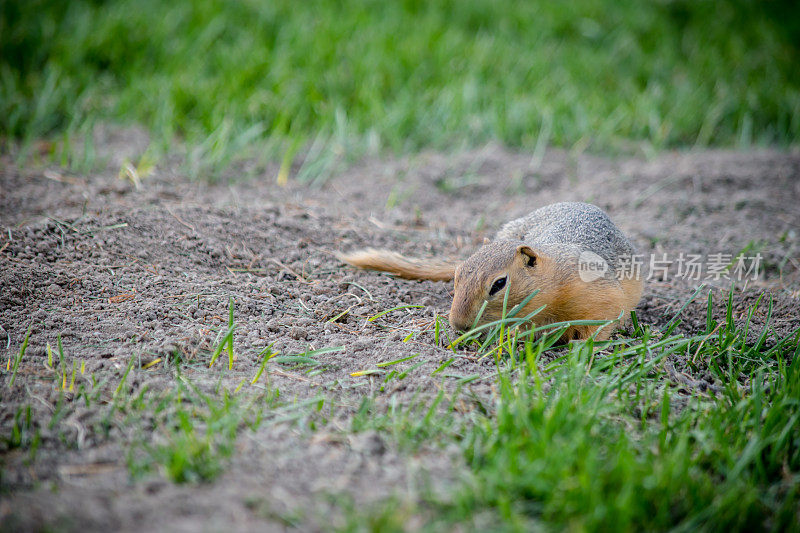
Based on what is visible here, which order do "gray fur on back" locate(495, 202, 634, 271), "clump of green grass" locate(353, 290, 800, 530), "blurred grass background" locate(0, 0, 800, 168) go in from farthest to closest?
1. "blurred grass background" locate(0, 0, 800, 168)
2. "gray fur on back" locate(495, 202, 634, 271)
3. "clump of green grass" locate(353, 290, 800, 530)

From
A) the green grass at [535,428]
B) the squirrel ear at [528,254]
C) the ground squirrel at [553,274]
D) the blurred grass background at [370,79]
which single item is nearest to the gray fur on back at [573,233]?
the ground squirrel at [553,274]

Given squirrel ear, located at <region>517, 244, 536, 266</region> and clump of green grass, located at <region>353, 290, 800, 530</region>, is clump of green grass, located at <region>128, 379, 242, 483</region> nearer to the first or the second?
clump of green grass, located at <region>353, 290, 800, 530</region>

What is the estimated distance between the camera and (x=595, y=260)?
8.99 feet

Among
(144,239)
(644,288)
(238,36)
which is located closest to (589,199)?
(644,288)

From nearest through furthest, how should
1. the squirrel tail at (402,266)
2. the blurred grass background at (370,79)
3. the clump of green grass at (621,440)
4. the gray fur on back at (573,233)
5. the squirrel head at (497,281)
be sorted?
the clump of green grass at (621,440)
the squirrel head at (497,281)
the gray fur on back at (573,233)
the squirrel tail at (402,266)
the blurred grass background at (370,79)

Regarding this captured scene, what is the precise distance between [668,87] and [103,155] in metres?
5.37

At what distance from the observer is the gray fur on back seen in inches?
Answer: 115

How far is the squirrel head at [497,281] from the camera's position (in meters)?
2.48

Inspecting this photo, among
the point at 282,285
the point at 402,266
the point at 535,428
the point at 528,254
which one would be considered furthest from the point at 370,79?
the point at 535,428

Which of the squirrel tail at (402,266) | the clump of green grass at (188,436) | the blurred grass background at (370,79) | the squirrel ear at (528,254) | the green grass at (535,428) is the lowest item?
the clump of green grass at (188,436)

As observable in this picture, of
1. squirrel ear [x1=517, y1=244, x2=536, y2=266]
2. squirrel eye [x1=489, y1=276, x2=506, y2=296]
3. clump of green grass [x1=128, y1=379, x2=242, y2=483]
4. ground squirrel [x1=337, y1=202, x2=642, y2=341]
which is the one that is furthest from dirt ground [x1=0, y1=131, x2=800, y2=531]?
squirrel ear [x1=517, y1=244, x2=536, y2=266]

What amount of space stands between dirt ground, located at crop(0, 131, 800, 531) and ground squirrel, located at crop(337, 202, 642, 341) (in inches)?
6.0

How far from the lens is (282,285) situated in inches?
117

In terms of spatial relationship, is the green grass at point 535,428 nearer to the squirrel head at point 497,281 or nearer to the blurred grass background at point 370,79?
the squirrel head at point 497,281
